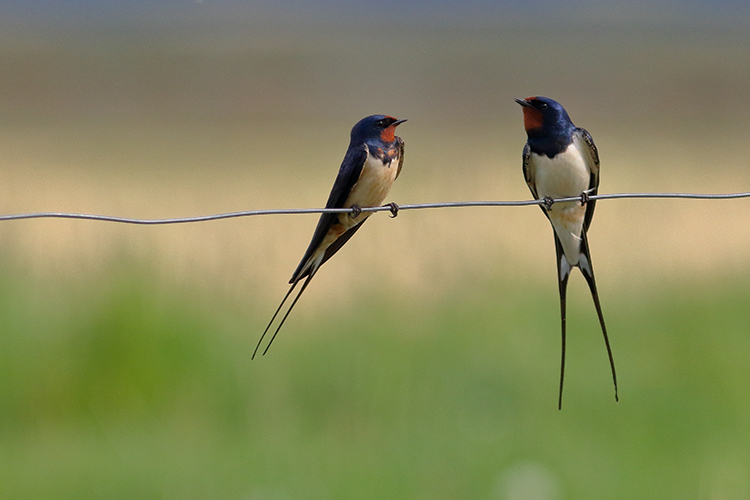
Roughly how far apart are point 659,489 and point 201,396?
2523 millimetres

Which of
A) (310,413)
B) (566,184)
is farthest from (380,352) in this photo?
(566,184)

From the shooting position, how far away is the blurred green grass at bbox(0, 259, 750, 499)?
5.58m

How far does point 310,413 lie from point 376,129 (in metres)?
2.90

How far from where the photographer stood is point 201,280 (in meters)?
7.14

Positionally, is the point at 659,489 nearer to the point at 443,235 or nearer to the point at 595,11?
the point at 443,235

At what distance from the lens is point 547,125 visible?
380cm

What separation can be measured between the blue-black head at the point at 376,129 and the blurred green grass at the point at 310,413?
224cm

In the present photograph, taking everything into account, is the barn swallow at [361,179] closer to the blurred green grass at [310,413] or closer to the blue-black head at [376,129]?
the blue-black head at [376,129]

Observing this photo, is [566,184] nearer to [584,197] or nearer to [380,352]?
[584,197]

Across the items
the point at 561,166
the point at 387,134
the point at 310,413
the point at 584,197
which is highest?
the point at 387,134

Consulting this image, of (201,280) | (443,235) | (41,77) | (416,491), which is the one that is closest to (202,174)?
(443,235)

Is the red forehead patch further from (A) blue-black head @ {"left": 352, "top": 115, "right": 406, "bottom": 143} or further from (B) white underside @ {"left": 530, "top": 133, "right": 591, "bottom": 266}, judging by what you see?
(B) white underside @ {"left": 530, "top": 133, "right": 591, "bottom": 266}

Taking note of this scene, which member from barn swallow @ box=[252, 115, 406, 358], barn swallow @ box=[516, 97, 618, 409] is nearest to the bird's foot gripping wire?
barn swallow @ box=[516, 97, 618, 409]

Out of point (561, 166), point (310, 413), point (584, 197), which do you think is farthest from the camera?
point (310, 413)
